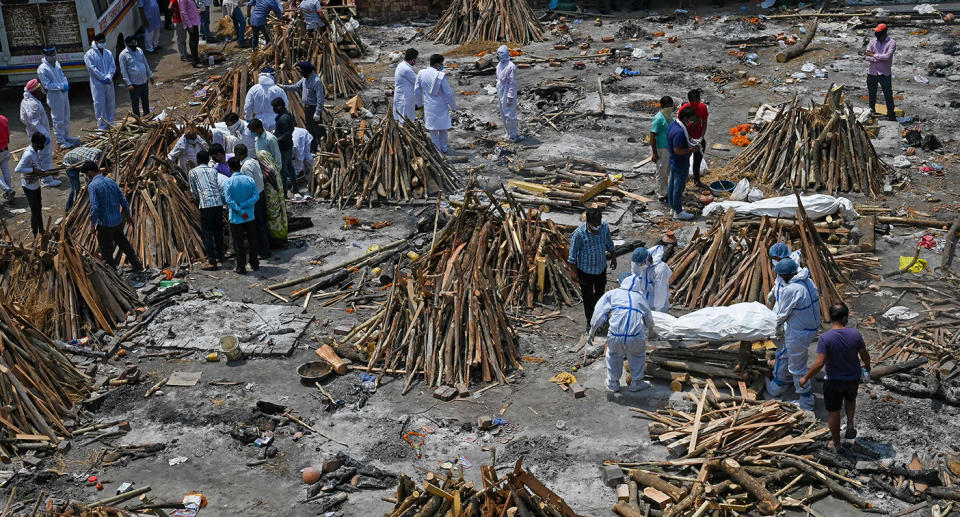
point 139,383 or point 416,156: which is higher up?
point 416,156

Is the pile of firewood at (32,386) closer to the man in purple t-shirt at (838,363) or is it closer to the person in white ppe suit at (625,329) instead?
the person in white ppe suit at (625,329)

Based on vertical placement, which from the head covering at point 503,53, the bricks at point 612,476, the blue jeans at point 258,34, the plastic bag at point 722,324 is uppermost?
the blue jeans at point 258,34

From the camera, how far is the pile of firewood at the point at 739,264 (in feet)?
37.5

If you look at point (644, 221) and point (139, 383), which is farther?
point (644, 221)

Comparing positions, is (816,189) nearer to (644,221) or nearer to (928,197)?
(928,197)

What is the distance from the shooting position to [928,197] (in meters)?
14.5

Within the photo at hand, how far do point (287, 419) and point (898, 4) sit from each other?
19.1 m

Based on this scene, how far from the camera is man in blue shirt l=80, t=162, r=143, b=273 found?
12695 mm

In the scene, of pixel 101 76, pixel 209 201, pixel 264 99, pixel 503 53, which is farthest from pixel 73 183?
pixel 503 53

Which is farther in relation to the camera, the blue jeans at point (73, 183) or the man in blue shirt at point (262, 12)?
the man in blue shirt at point (262, 12)

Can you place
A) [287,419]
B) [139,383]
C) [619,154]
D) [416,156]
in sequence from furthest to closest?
[619,154]
[416,156]
[139,383]
[287,419]

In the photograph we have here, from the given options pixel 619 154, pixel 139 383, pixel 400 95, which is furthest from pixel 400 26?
pixel 139 383

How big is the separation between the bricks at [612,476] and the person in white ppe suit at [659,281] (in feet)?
9.13

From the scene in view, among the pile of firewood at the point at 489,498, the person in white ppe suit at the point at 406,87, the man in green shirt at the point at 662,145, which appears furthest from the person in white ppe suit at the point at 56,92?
the pile of firewood at the point at 489,498
